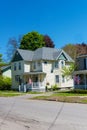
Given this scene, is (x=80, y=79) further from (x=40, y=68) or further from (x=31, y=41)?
(x=31, y=41)

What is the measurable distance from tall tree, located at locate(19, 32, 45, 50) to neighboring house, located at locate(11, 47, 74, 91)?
27.5m

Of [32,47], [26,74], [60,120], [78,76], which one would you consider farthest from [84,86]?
[32,47]

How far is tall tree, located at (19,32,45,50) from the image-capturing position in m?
84.4

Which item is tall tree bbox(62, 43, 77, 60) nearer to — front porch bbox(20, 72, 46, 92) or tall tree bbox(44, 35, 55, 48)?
tall tree bbox(44, 35, 55, 48)

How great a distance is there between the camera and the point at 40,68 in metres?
52.6

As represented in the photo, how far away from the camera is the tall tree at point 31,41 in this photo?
84375 mm

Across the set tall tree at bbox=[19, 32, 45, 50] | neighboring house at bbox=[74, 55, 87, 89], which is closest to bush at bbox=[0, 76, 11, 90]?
neighboring house at bbox=[74, 55, 87, 89]

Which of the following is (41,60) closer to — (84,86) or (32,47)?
A: (84,86)

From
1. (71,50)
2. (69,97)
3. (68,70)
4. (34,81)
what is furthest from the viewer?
(71,50)

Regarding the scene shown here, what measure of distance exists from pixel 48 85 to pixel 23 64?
6.29m

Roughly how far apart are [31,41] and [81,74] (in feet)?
135

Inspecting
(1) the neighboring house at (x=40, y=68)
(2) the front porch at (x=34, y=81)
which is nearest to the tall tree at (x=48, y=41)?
(1) the neighboring house at (x=40, y=68)

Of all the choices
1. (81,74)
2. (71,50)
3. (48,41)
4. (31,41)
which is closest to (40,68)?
(81,74)

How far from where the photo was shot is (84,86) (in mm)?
42906
